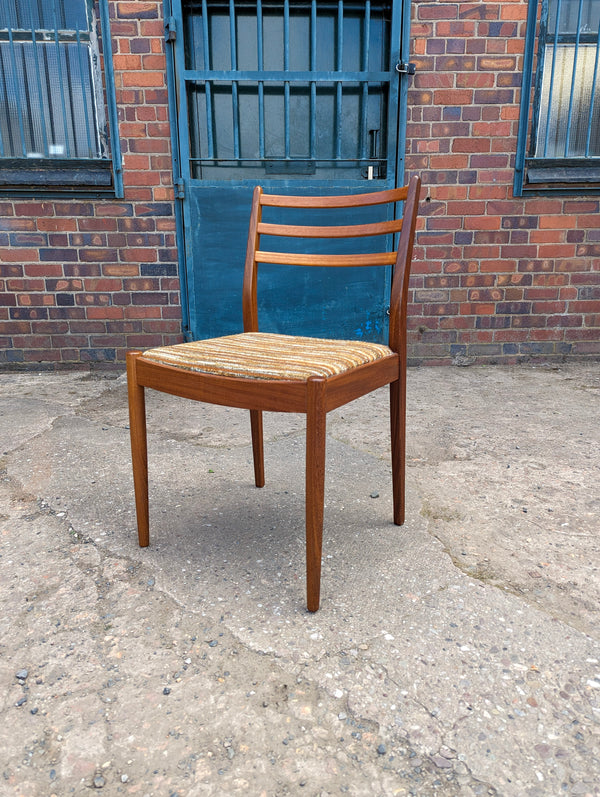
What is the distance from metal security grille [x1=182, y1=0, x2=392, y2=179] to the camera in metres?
2.89

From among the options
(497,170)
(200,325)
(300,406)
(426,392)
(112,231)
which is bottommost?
(426,392)

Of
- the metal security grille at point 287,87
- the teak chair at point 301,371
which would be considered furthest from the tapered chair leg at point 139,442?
the metal security grille at point 287,87

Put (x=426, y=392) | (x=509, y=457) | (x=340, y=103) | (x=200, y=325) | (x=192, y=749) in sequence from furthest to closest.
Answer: (x=200, y=325), (x=340, y=103), (x=426, y=392), (x=509, y=457), (x=192, y=749)

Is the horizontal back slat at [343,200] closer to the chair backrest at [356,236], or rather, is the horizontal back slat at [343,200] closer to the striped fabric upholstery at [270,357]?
the chair backrest at [356,236]

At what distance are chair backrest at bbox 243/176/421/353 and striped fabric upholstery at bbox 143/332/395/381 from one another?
4.8 inches

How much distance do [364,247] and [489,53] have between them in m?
1.18

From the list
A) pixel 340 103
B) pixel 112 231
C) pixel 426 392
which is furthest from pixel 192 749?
pixel 340 103

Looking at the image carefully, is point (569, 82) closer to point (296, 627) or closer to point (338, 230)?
point (338, 230)

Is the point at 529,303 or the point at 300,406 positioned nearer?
the point at 300,406

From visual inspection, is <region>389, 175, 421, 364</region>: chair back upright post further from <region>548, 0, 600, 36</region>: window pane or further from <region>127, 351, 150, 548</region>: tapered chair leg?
<region>548, 0, 600, 36</region>: window pane

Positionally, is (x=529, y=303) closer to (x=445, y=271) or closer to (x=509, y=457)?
(x=445, y=271)

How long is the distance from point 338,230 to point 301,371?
634 millimetres

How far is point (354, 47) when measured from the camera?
2.99 m

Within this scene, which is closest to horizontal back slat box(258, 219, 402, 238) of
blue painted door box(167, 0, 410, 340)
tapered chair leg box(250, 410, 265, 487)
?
tapered chair leg box(250, 410, 265, 487)
